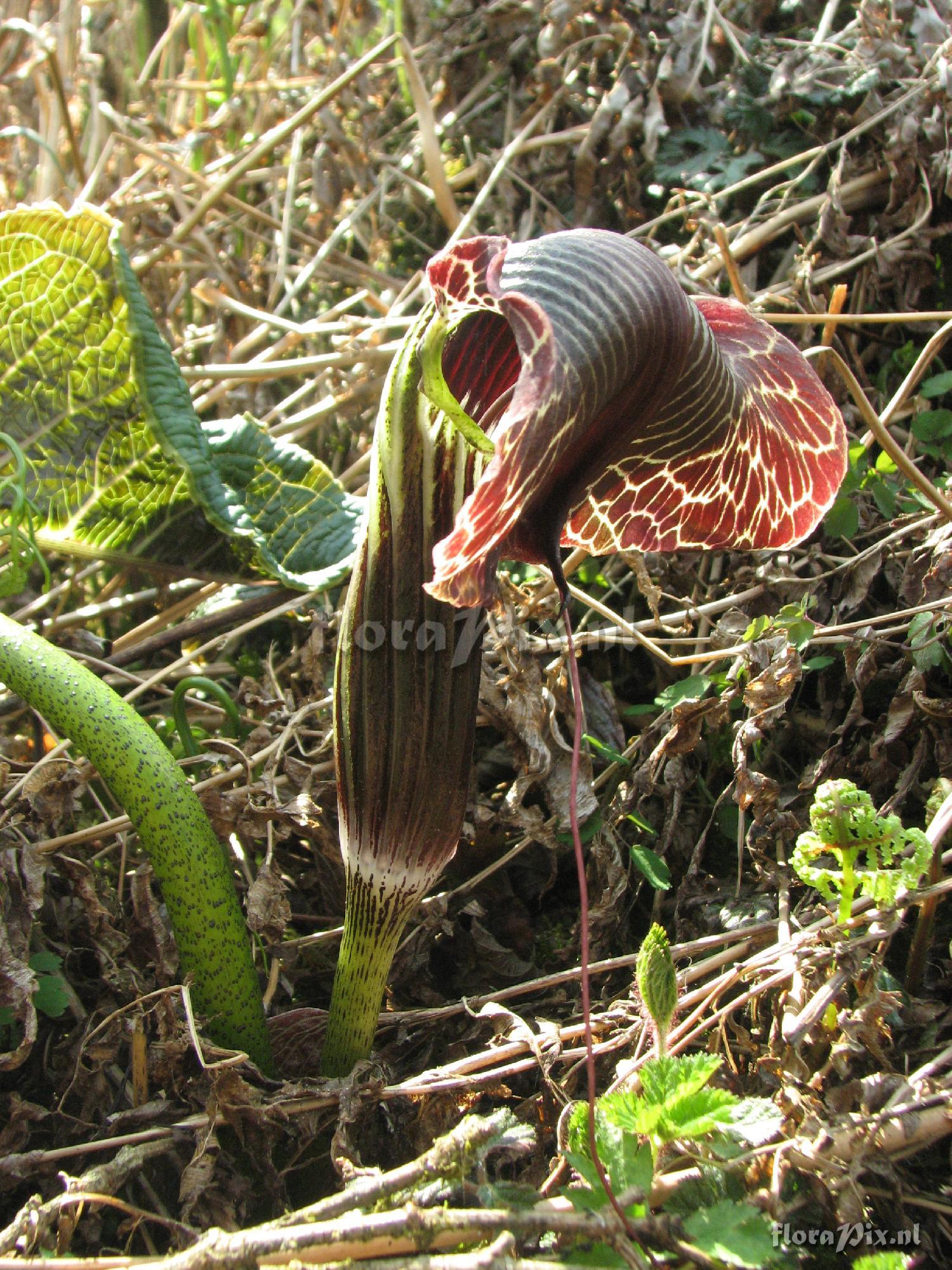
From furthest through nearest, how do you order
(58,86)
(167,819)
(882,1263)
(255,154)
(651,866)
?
(58,86) < (255,154) < (651,866) < (167,819) < (882,1263)

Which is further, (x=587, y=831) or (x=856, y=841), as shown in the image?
(x=587, y=831)

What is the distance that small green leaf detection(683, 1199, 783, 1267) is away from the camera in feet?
2.97

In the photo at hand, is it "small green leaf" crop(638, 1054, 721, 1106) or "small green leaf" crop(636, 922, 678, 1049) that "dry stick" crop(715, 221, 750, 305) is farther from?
"small green leaf" crop(638, 1054, 721, 1106)

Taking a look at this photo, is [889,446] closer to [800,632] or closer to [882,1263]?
[800,632]

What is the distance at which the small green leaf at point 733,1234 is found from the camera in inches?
35.6

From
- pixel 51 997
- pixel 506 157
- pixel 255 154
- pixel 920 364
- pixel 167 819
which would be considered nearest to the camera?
pixel 167 819

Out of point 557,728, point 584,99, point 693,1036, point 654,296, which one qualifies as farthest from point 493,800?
point 584,99

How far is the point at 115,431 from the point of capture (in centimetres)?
191

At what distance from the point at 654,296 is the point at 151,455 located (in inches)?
47.3

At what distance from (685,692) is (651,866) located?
274 millimetres

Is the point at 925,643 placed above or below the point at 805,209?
below

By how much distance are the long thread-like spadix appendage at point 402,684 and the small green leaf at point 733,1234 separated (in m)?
0.47

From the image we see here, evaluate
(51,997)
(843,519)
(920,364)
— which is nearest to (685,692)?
(843,519)

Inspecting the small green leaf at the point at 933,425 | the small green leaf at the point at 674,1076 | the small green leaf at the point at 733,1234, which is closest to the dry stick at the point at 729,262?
the small green leaf at the point at 933,425
